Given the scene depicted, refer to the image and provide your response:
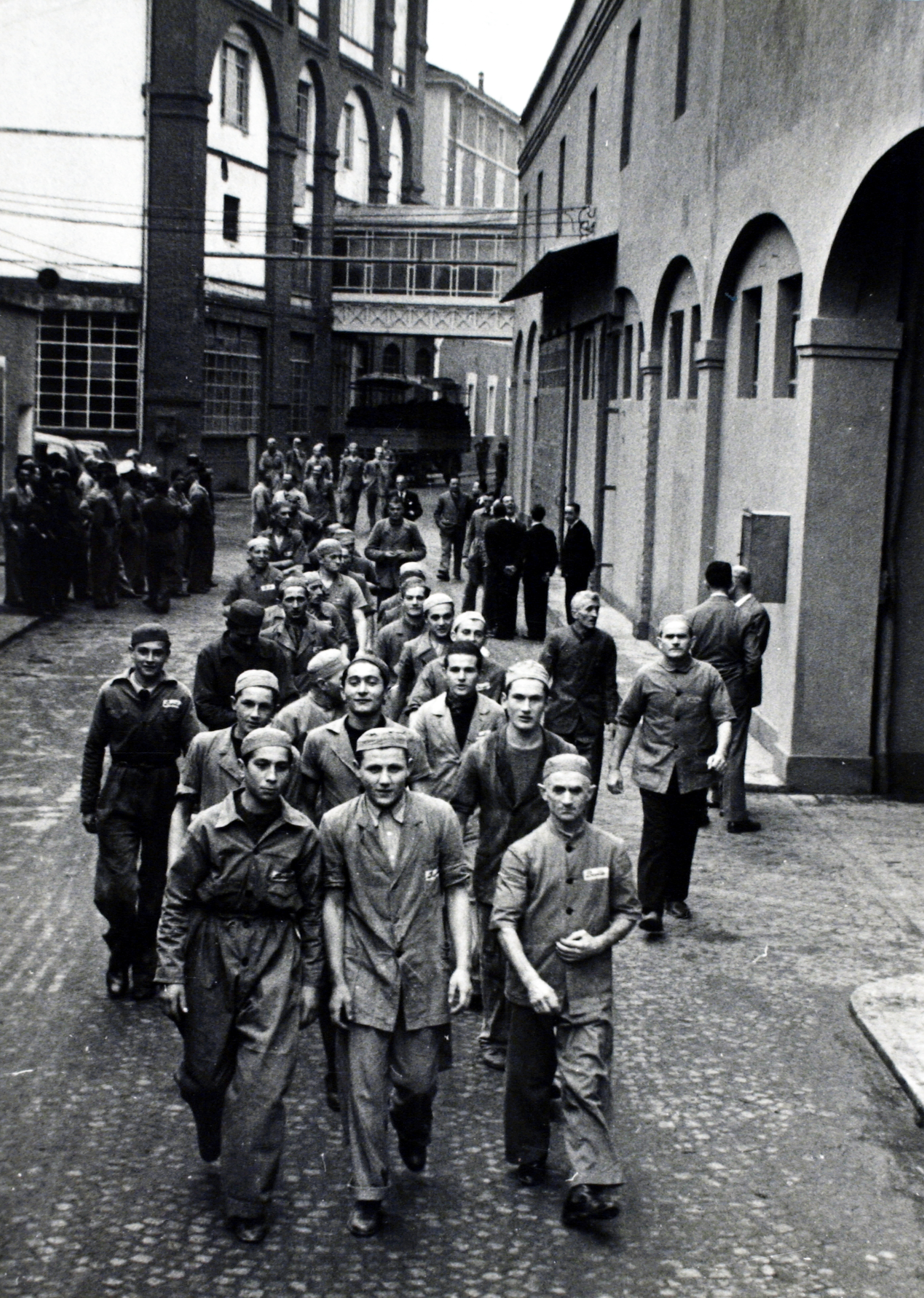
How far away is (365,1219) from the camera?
570 cm

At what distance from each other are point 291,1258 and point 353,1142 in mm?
427

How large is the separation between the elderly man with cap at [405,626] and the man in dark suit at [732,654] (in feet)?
6.50

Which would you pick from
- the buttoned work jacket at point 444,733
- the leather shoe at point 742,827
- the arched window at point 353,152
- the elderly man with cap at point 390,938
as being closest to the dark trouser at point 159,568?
the leather shoe at point 742,827

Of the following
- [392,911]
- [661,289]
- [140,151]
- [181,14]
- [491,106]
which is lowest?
[392,911]

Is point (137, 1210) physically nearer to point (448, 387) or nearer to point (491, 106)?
point (448, 387)

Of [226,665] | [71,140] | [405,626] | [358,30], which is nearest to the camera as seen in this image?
[226,665]

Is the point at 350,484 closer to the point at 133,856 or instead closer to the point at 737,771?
the point at 737,771

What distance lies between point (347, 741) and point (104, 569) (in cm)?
1584

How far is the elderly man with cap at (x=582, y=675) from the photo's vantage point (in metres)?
10.5

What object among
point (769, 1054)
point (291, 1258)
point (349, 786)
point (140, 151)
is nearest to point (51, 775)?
point (349, 786)

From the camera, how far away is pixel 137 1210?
582cm

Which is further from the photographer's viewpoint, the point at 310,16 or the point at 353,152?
the point at 353,152

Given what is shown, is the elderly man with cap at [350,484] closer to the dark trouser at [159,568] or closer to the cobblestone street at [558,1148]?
the dark trouser at [159,568]

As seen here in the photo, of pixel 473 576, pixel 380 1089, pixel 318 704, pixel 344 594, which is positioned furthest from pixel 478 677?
pixel 473 576
